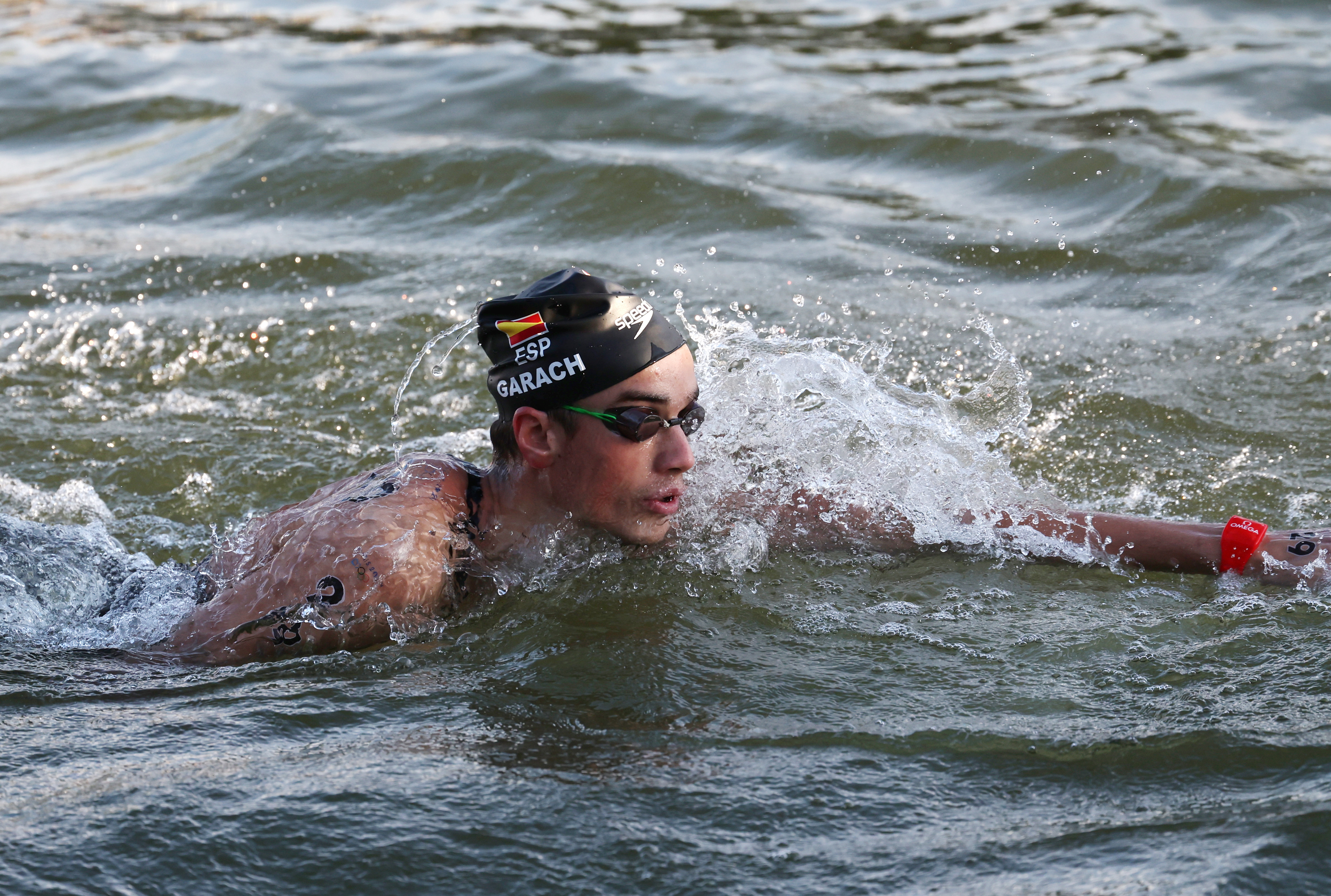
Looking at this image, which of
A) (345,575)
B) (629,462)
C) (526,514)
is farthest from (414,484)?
(629,462)

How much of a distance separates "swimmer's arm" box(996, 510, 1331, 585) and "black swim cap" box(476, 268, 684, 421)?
157 cm

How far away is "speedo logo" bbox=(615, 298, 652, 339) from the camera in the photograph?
4.83 meters

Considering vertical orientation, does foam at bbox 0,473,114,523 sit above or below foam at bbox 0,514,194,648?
below

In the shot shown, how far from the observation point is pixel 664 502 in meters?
4.91

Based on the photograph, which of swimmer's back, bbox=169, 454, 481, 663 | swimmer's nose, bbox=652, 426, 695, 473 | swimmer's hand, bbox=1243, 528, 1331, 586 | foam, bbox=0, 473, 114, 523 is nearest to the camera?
swimmer's back, bbox=169, 454, 481, 663

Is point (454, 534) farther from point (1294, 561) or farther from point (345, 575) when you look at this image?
point (1294, 561)

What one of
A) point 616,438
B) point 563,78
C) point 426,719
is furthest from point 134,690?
point 563,78

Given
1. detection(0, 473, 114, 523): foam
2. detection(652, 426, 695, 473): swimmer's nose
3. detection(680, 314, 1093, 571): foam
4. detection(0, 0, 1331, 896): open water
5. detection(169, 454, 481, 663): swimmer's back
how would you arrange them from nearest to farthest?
detection(0, 0, 1331, 896): open water → detection(169, 454, 481, 663): swimmer's back → detection(652, 426, 695, 473): swimmer's nose → detection(680, 314, 1093, 571): foam → detection(0, 473, 114, 523): foam

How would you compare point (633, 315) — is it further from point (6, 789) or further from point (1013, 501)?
point (6, 789)

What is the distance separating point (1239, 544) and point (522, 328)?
8.40 ft

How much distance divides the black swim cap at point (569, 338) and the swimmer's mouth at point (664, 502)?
16.4 inches

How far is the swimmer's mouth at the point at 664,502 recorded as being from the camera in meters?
4.88

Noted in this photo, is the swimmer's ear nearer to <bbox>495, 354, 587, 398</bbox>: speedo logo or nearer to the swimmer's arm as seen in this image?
<bbox>495, 354, 587, 398</bbox>: speedo logo

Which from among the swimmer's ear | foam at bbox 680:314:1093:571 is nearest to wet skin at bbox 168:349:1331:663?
the swimmer's ear
